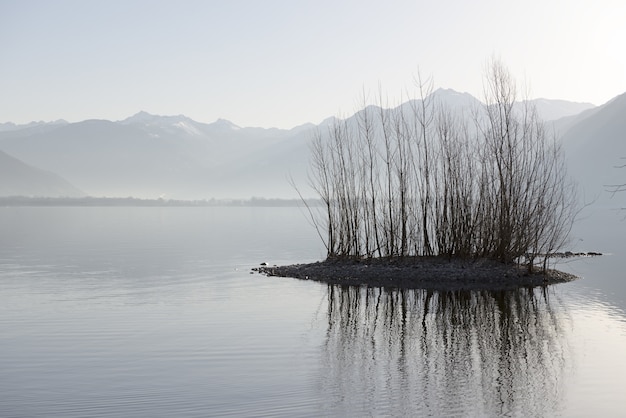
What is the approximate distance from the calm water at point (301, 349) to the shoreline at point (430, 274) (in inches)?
47.5

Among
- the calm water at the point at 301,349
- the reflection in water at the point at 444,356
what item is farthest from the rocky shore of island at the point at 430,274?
the reflection in water at the point at 444,356

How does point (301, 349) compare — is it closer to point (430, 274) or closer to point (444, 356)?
point (444, 356)

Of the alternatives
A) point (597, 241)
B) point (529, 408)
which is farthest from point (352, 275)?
point (597, 241)

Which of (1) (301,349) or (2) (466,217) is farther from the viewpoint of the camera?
(2) (466,217)

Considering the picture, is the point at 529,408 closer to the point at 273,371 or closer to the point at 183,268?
the point at 273,371

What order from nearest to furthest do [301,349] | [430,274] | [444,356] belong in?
1. [444,356]
2. [301,349]
3. [430,274]

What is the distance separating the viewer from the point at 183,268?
2975 centimetres

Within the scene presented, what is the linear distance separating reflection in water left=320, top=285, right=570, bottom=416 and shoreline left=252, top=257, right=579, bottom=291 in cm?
297

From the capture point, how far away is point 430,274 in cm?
2422

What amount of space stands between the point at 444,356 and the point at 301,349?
9.37 feet

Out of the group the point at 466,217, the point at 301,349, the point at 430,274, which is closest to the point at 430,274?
the point at 430,274

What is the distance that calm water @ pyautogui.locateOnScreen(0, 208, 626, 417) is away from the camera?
993cm

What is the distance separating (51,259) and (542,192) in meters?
23.4

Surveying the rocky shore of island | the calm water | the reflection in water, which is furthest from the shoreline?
the reflection in water
